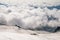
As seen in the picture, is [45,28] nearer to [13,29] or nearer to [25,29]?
[25,29]

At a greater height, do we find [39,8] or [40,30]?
[39,8]

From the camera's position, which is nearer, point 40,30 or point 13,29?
point 13,29

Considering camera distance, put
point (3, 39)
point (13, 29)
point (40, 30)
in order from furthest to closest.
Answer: point (40, 30) → point (13, 29) → point (3, 39)

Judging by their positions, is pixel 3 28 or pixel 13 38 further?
pixel 3 28

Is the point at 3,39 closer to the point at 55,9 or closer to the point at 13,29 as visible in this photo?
the point at 13,29

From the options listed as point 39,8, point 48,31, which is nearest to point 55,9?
point 39,8

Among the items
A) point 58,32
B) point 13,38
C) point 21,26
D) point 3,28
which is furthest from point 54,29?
point 13,38

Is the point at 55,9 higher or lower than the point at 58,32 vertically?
higher

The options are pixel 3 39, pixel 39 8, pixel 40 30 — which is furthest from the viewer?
pixel 39 8


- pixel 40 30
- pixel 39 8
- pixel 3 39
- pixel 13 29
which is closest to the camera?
pixel 3 39
